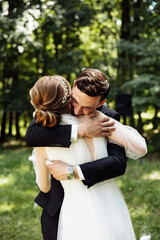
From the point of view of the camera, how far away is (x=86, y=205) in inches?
71.5

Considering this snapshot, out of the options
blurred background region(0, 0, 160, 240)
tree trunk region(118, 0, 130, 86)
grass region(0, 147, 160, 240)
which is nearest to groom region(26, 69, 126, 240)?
blurred background region(0, 0, 160, 240)

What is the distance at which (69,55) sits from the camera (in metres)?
10.5

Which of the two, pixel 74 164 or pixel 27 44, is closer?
pixel 74 164

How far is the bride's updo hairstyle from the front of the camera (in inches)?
65.8

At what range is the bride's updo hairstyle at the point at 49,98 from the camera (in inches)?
65.8

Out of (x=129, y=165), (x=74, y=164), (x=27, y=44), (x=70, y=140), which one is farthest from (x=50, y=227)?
(x=27, y=44)

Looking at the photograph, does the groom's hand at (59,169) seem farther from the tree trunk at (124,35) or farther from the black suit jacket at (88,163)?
→ the tree trunk at (124,35)

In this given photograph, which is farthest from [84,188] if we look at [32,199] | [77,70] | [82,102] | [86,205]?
[77,70]

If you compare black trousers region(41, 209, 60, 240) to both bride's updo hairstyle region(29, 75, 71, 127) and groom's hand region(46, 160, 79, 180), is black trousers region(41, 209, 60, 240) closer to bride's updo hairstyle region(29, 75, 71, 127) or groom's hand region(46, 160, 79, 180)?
groom's hand region(46, 160, 79, 180)

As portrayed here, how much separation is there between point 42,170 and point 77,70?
29.1 feet

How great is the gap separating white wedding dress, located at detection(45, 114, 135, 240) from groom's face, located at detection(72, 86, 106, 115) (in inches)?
3.5

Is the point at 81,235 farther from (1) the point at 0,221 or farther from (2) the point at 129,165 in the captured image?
(2) the point at 129,165

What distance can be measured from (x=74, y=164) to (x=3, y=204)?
3609mm

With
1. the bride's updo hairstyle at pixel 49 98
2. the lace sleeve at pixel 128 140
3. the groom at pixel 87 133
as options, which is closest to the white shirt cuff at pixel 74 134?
the groom at pixel 87 133
